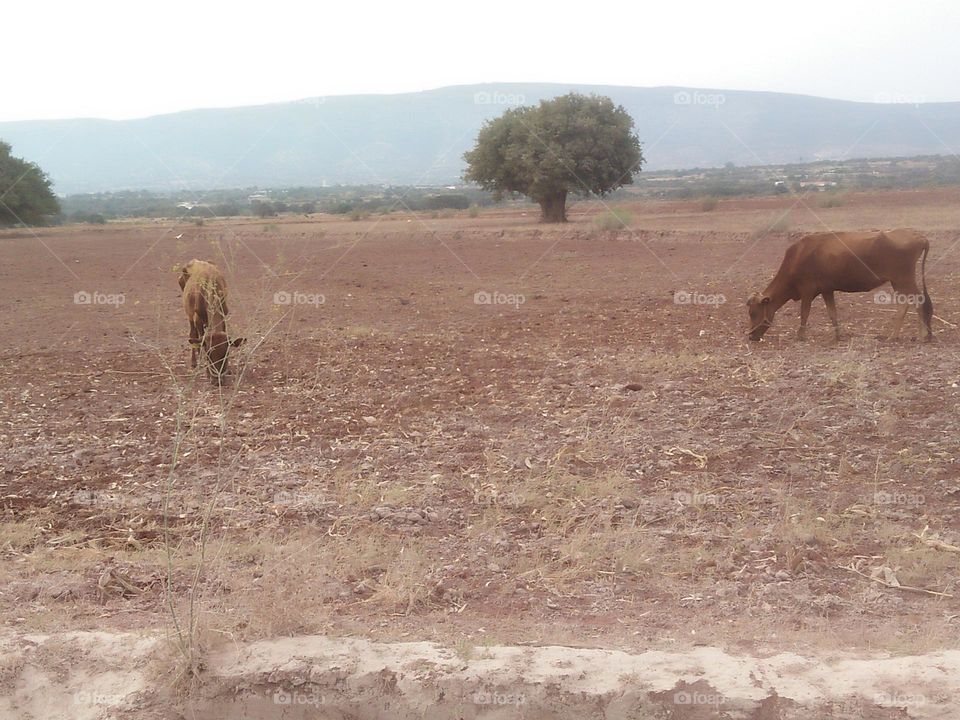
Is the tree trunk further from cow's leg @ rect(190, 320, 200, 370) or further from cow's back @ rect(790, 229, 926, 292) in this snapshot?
cow's leg @ rect(190, 320, 200, 370)

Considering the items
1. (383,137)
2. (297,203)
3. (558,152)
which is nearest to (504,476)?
(558,152)

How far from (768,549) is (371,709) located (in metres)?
2.75

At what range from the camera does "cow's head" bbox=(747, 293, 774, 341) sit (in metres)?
12.1

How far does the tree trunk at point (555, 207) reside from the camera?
40031 mm

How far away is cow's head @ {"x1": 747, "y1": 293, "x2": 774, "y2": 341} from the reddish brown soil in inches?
8.8

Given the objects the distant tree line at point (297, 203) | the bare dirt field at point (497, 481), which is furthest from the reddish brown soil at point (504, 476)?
the distant tree line at point (297, 203)

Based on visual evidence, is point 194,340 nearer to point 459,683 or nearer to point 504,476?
point 504,476

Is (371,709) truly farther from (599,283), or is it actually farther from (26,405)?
(599,283)

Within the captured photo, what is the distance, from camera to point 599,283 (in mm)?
18688

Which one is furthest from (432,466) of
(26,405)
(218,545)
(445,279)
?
(445,279)

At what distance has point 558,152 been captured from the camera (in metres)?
38.3

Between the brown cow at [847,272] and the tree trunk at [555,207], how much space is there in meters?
28.0

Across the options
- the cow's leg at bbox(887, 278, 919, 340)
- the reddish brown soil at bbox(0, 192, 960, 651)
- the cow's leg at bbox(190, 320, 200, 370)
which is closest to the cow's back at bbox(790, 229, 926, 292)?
the cow's leg at bbox(887, 278, 919, 340)

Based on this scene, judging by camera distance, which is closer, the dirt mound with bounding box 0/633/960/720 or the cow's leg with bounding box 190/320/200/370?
the dirt mound with bounding box 0/633/960/720
